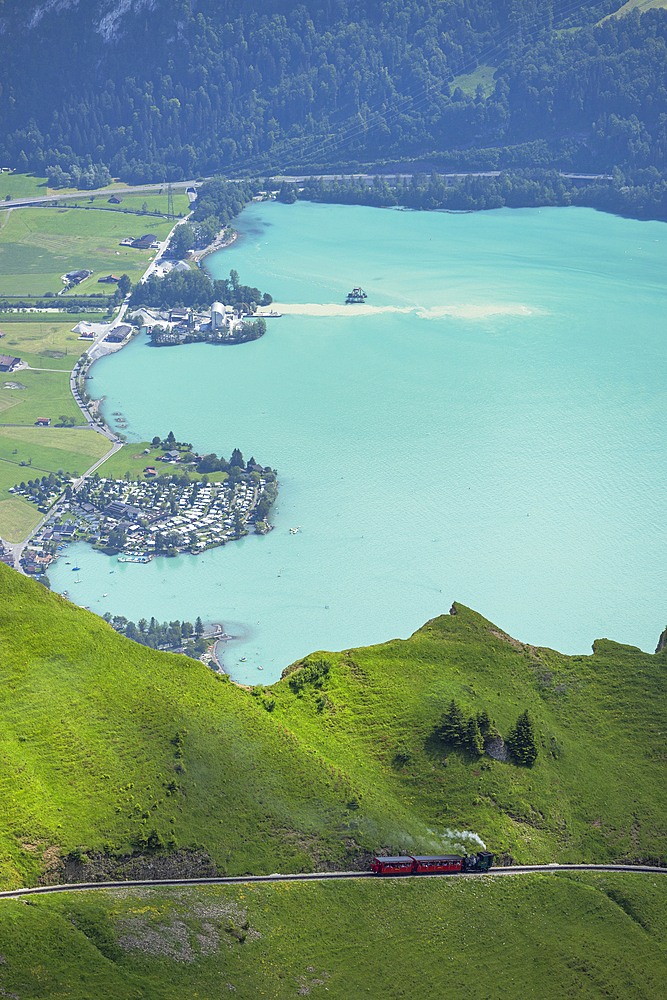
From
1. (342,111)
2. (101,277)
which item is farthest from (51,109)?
(101,277)

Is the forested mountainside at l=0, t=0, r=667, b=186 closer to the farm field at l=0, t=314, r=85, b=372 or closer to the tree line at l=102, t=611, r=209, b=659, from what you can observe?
the farm field at l=0, t=314, r=85, b=372

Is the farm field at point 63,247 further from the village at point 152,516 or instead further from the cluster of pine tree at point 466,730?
the cluster of pine tree at point 466,730

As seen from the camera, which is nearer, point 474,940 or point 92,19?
point 474,940

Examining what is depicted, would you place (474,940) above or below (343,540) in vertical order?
above

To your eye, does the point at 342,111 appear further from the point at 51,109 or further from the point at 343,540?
the point at 343,540

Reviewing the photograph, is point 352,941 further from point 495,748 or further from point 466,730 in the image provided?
point 495,748

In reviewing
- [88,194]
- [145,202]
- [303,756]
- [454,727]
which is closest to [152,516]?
[303,756]

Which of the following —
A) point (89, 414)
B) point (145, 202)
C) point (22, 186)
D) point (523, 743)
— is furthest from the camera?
point (22, 186)
